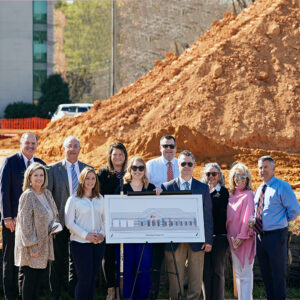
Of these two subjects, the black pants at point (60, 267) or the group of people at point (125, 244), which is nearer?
the group of people at point (125, 244)

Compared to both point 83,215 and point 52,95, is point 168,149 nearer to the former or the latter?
point 83,215

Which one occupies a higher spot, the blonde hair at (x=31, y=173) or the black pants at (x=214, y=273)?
the blonde hair at (x=31, y=173)

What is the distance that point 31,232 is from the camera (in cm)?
709

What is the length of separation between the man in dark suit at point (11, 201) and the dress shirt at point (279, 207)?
3.00m

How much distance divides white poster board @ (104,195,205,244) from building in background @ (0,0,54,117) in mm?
48723

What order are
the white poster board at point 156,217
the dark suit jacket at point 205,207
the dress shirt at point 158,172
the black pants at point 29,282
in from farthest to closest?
the dress shirt at point 158,172, the dark suit jacket at point 205,207, the black pants at point 29,282, the white poster board at point 156,217

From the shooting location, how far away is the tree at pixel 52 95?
165 ft

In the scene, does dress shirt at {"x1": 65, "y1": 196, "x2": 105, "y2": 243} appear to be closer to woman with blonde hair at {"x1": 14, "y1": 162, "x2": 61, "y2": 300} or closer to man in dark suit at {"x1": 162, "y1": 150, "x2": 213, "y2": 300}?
woman with blonde hair at {"x1": 14, "y1": 162, "x2": 61, "y2": 300}

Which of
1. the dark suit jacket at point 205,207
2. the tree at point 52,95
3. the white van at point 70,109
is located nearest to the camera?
the dark suit jacket at point 205,207

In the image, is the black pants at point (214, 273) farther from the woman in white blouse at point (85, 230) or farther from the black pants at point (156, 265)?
the woman in white blouse at point (85, 230)

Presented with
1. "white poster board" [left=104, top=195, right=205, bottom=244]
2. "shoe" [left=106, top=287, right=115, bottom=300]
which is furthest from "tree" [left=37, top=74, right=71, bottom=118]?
"white poster board" [left=104, top=195, right=205, bottom=244]

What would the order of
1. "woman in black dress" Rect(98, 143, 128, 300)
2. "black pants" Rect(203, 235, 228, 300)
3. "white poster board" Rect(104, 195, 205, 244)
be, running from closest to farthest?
"white poster board" Rect(104, 195, 205, 244), "black pants" Rect(203, 235, 228, 300), "woman in black dress" Rect(98, 143, 128, 300)

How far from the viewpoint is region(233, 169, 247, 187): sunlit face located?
7.54m

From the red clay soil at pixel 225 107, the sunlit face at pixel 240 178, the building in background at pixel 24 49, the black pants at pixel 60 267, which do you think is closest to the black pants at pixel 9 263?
the black pants at pixel 60 267
